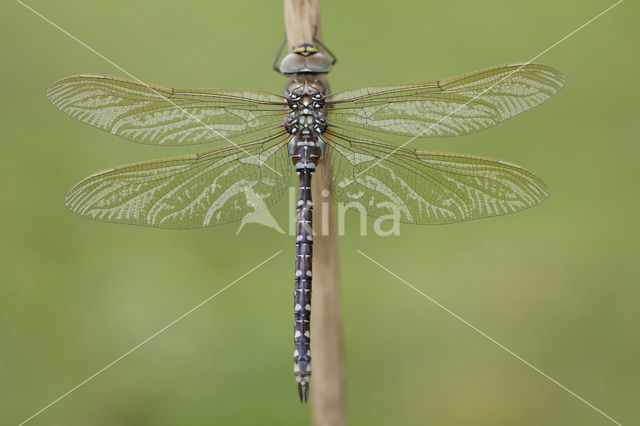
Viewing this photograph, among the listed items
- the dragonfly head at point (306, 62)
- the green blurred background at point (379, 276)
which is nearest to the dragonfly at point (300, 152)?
the dragonfly head at point (306, 62)

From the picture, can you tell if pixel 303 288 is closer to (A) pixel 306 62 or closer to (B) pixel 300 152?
(B) pixel 300 152

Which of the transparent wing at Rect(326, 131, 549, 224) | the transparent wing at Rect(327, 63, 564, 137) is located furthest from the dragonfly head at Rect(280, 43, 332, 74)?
the transparent wing at Rect(326, 131, 549, 224)

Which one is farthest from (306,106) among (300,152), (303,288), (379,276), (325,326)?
(379,276)

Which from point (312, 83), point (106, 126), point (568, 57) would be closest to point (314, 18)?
point (312, 83)

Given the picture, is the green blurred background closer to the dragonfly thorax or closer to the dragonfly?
the dragonfly

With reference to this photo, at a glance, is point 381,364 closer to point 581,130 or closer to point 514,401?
point 514,401

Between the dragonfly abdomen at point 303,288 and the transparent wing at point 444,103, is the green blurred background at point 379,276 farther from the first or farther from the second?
the transparent wing at point 444,103
